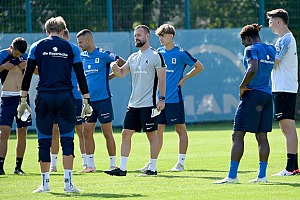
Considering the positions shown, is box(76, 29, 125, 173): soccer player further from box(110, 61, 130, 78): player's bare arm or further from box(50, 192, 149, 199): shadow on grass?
box(50, 192, 149, 199): shadow on grass

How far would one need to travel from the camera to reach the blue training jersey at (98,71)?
13.3 meters

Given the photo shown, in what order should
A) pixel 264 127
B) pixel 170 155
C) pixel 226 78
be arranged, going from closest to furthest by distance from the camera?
pixel 264 127 < pixel 170 155 < pixel 226 78


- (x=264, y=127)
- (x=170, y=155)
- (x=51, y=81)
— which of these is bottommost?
(x=170, y=155)

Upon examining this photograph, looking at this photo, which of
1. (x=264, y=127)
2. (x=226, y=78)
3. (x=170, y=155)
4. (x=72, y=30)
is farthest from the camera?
(x=226, y=78)

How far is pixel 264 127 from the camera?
10984 millimetres

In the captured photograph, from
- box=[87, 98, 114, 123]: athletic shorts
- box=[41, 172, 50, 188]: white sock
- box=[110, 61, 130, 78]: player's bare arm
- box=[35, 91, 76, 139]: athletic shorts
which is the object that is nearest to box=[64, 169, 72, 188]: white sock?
box=[41, 172, 50, 188]: white sock

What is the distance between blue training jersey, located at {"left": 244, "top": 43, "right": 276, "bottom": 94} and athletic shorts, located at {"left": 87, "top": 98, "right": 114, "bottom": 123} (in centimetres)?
318

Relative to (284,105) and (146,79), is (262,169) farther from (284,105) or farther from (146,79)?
(146,79)

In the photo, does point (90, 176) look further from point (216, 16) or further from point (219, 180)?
point (216, 16)

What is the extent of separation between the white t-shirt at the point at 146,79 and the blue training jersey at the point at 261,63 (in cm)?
172

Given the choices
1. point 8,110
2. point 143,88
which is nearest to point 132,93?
point 143,88

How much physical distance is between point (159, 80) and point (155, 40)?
42.5 ft

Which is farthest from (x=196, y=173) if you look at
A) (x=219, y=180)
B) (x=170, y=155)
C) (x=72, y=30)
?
(x=72, y=30)

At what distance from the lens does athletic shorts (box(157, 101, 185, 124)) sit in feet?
44.6
